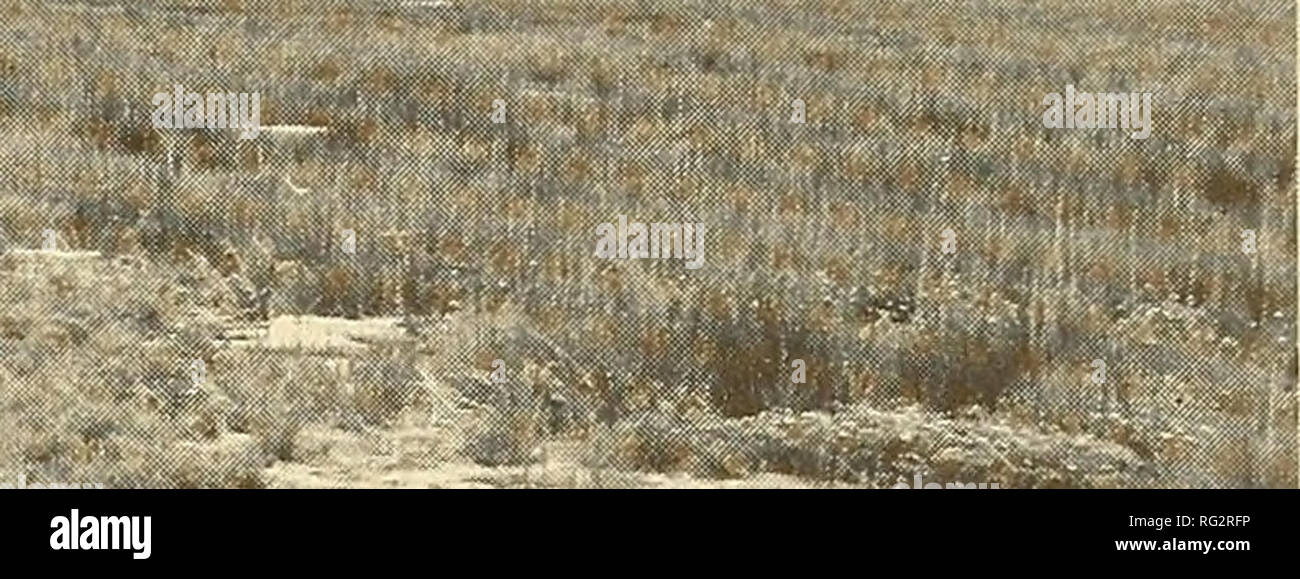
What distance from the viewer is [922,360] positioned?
11070 mm

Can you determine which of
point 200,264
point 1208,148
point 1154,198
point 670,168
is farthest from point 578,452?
point 1208,148

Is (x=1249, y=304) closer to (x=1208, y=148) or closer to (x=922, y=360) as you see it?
(x=922, y=360)

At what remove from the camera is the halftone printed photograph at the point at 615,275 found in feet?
32.5

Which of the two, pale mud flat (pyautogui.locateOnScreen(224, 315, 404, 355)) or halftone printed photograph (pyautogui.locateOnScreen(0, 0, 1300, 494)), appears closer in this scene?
halftone printed photograph (pyautogui.locateOnScreen(0, 0, 1300, 494))

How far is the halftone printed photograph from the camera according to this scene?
9914 millimetres

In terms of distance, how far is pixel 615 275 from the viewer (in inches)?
473

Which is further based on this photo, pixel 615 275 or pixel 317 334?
pixel 615 275

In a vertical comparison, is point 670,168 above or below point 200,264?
above

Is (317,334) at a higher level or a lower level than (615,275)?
lower

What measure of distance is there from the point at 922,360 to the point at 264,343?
3460 mm

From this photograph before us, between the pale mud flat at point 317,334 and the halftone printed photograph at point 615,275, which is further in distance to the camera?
the pale mud flat at point 317,334

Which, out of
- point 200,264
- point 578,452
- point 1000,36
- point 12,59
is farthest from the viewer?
point 1000,36

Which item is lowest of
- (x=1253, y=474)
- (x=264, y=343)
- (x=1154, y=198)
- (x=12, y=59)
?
(x=1253, y=474)

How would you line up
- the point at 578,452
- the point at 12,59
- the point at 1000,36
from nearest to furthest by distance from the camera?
the point at 578,452, the point at 12,59, the point at 1000,36
